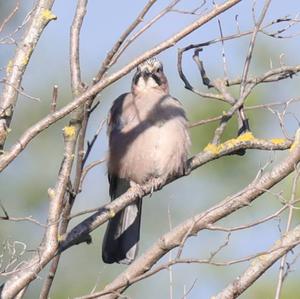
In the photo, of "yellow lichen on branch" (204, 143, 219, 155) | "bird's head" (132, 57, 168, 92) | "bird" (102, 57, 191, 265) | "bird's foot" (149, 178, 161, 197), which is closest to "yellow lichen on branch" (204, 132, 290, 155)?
"yellow lichen on branch" (204, 143, 219, 155)

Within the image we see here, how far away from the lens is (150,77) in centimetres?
652

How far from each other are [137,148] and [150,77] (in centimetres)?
58

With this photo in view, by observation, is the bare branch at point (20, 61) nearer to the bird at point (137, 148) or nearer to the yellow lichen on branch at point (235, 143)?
the yellow lichen on branch at point (235, 143)

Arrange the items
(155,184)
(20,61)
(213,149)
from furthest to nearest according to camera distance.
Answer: (155,184)
(213,149)
(20,61)

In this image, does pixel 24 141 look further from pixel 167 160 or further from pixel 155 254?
pixel 167 160

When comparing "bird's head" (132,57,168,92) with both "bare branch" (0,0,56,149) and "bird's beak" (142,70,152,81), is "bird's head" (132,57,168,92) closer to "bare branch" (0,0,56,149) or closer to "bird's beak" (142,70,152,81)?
"bird's beak" (142,70,152,81)

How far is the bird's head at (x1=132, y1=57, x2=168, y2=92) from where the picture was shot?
21.3 ft

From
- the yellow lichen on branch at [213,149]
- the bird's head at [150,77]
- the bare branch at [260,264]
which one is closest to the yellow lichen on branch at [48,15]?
the yellow lichen on branch at [213,149]

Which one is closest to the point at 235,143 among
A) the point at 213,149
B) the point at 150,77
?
the point at 213,149

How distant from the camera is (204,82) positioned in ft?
17.4

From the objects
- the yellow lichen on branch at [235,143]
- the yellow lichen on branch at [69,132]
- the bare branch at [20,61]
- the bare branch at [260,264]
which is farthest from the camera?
the yellow lichen on branch at [235,143]

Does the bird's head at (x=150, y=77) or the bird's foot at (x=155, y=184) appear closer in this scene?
the bird's foot at (x=155, y=184)

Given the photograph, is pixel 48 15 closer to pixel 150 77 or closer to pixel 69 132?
pixel 69 132

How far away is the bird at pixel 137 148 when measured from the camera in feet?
19.9
